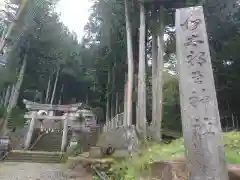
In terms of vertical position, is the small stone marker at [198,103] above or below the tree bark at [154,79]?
below

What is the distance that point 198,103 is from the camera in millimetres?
3646

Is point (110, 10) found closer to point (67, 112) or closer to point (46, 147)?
point (67, 112)

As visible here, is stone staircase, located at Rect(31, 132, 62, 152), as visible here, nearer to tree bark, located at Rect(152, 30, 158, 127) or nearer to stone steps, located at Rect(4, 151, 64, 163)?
stone steps, located at Rect(4, 151, 64, 163)

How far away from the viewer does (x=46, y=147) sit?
61.8ft

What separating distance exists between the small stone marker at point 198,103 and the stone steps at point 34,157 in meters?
12.6

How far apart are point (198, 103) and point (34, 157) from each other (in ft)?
44.7

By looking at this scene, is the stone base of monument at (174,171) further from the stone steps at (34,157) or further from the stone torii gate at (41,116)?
the stone torii gate at (41,116)

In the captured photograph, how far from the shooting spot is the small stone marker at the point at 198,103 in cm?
336

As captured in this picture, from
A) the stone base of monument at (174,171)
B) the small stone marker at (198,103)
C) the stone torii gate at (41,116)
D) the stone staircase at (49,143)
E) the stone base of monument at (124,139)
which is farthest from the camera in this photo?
the stone staircase at (49,143)

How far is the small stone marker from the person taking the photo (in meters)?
3.36

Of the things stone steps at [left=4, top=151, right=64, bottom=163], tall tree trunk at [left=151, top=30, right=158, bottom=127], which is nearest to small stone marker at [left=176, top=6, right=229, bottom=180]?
tall tree trunk at [left=151, top=30, right=158, bottom=127]

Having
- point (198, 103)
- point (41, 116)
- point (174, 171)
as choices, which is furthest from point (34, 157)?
point (198, 103)

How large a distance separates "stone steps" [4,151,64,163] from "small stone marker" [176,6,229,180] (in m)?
12.6

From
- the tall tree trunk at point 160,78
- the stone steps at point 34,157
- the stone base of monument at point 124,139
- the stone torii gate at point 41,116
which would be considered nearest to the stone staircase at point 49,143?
the stone torii gate at point 41,116
